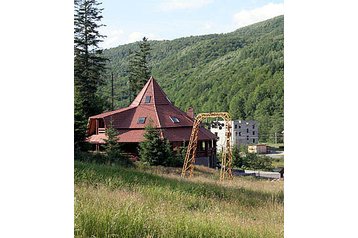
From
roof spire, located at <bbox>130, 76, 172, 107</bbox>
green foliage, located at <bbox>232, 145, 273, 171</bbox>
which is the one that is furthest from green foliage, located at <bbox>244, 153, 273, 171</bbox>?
roof spire, located at <bbox>130, 76, 172, 107</bbox>

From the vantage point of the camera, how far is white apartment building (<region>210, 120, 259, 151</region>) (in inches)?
149

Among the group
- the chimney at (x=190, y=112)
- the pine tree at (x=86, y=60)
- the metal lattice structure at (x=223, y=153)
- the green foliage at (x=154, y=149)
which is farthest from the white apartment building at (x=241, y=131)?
the pine tree at (x=86, y=60)

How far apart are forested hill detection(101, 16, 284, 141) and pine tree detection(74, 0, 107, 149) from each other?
96 mm

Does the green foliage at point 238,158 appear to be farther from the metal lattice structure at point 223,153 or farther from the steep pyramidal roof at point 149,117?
the steep pyramidal roof at point 149,117

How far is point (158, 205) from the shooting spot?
12.2 ft

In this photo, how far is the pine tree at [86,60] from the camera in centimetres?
392

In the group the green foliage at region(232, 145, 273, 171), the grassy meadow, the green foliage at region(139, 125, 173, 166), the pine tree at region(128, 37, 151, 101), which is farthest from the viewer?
the pine tree at region(128, 37, 151, 101)

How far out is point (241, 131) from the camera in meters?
3.80

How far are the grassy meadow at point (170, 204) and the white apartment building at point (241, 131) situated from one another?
26 cm

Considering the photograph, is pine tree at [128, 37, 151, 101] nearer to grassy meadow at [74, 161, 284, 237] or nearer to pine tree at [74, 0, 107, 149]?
pine tree at [74, 0, 107, 149]
